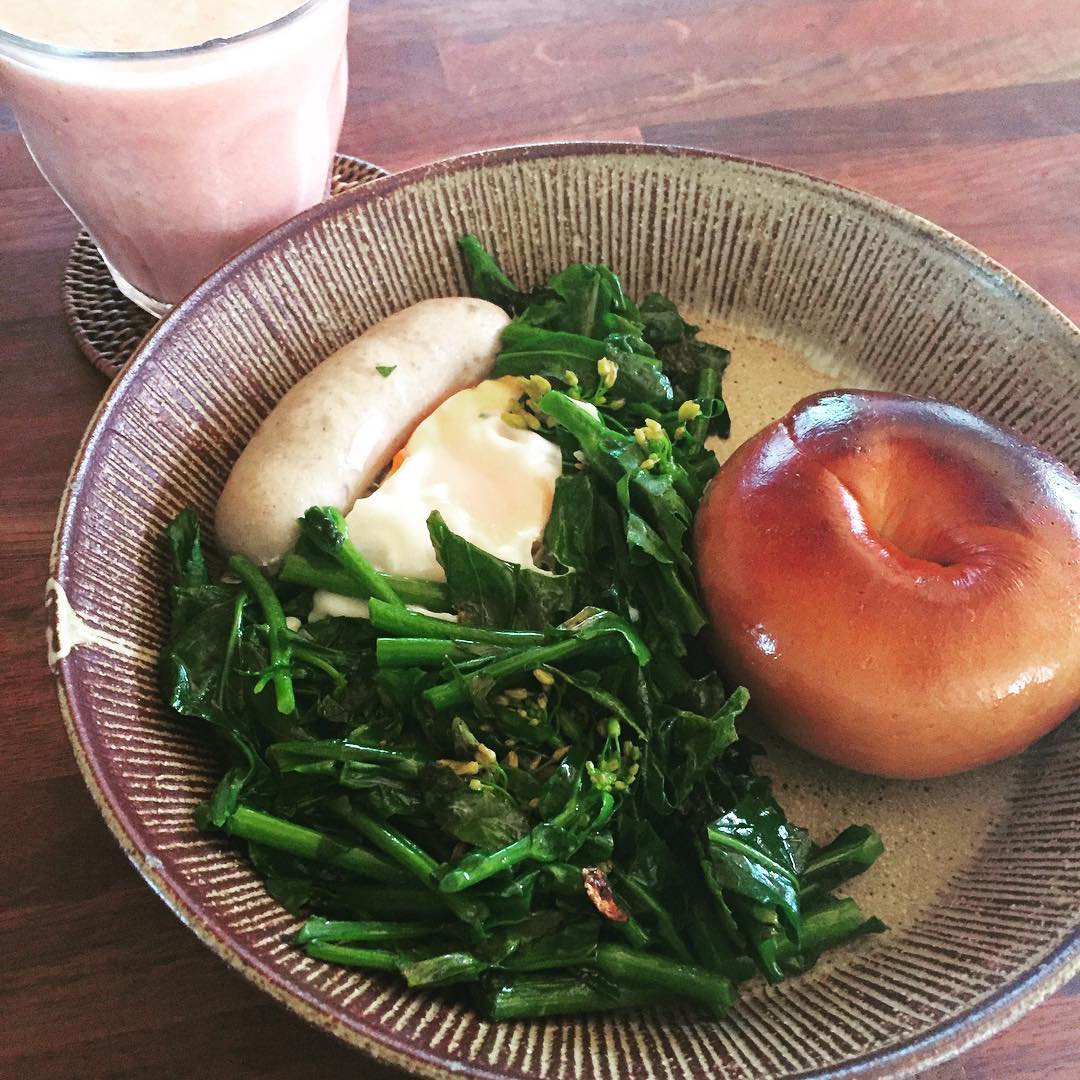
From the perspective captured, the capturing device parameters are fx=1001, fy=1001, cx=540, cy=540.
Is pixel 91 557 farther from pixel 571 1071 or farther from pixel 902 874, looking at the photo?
pixel 902 874

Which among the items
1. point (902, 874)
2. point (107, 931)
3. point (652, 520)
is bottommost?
point (107, 931)

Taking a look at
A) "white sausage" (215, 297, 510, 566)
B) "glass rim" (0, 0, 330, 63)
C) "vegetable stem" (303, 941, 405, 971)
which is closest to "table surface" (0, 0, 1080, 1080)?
"vegetable stem" (303, 941, 405, 971)

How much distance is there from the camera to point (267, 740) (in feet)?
4.57

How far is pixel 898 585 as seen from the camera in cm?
136

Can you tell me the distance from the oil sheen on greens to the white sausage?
57 mm

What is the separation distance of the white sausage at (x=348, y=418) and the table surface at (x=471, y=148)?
43 cm

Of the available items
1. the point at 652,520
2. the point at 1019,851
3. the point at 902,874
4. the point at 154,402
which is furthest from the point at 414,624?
the point at 1019,851

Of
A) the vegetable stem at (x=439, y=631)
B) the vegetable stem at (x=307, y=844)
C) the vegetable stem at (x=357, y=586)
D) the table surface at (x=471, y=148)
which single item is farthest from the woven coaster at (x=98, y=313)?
the vegetable stem at (x=307, y=844)

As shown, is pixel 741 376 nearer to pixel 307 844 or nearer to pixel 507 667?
pixel 507 667

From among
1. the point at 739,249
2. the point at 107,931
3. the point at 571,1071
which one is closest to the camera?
the point at 571,1071

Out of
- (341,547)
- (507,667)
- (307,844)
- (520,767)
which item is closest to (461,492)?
(341,547)

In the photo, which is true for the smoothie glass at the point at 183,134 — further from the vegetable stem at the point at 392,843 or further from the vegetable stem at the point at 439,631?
the vegetable stem at the point at 392,843

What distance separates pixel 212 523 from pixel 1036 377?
1.41m

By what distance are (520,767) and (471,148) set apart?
5.29 ft
